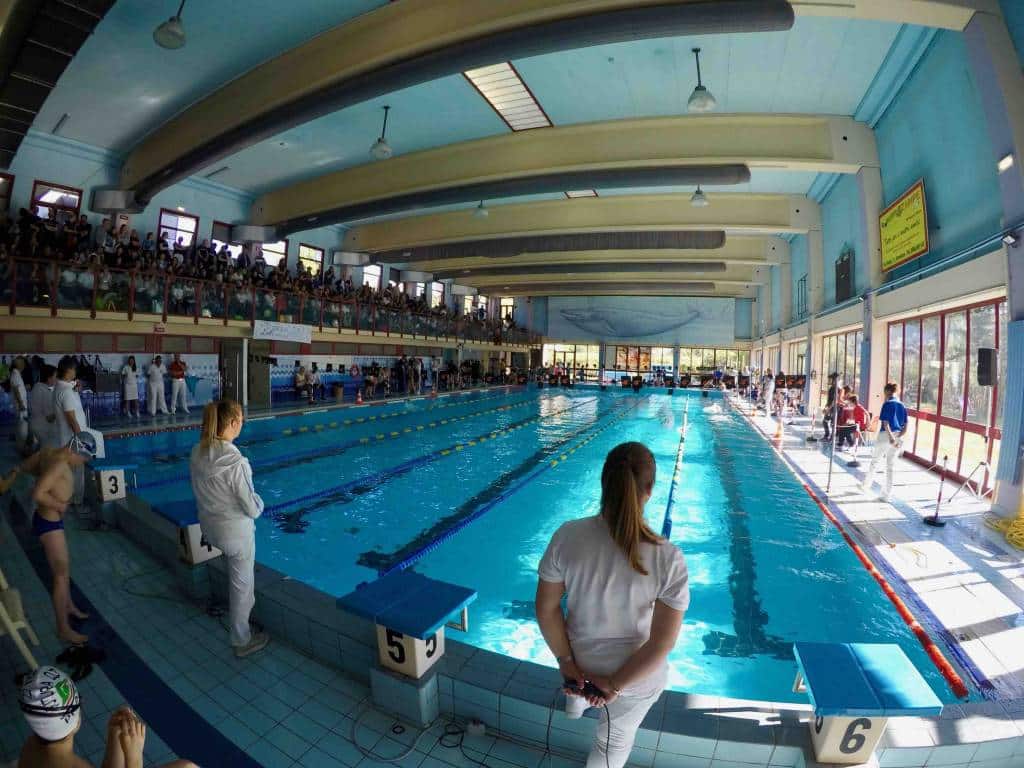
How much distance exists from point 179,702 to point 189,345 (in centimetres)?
1336

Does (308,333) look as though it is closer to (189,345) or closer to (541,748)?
(189,345)

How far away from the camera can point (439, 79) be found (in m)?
7.75

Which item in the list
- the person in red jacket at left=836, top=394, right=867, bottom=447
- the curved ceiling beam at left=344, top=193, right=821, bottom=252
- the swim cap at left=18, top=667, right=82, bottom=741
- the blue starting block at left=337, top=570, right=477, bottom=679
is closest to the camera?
the swim cap at left=18, top=667, right=82, bottom=741

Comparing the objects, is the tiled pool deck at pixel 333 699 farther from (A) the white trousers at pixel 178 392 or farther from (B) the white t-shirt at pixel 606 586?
(A) the white trousers at pixel 178 392

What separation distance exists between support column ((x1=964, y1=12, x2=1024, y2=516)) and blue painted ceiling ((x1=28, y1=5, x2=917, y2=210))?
1774 millimetres

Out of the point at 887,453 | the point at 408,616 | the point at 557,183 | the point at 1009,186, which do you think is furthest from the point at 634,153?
the point at 408,616

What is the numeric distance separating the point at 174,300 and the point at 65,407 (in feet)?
25.4

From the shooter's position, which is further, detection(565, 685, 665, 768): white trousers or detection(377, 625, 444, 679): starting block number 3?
detection(377, 625, 444, 679): starting block number 3

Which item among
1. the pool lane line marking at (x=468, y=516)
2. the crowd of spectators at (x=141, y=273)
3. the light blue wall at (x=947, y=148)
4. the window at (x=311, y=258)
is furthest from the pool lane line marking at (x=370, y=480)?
the window at (x=311, y=258)

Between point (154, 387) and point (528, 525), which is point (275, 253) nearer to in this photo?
point (154, 387)

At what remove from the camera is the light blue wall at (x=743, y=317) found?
28.4 metres

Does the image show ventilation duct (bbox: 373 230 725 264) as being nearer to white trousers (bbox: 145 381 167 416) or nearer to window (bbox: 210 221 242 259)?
window (bbox: 210 221 242 259)

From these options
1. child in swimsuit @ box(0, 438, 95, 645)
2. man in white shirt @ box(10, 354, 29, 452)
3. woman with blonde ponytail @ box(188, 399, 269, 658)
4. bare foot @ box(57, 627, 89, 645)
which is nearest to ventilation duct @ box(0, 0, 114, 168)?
man in white shirt @ box(10, 354, 29, 452)

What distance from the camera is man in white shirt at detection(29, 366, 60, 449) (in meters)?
4.45
